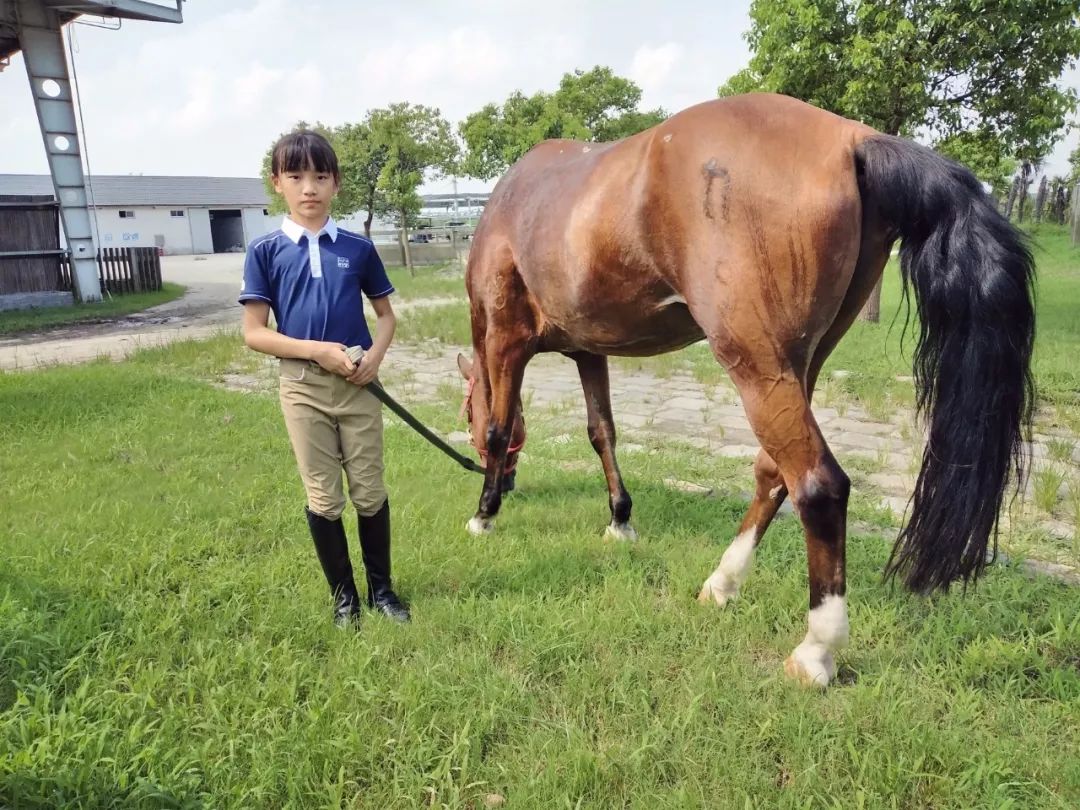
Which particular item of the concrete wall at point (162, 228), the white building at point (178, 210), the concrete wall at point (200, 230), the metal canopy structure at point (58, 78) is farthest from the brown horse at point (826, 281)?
the concrete wall at point (200, 230)

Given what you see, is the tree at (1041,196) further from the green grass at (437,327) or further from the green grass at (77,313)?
the green grass at (77,313)

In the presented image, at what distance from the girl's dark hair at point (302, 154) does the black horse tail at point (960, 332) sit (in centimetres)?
180

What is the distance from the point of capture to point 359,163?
925 inches

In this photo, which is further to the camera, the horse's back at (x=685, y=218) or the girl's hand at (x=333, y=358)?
the girl's hand at (x=333, y=358)

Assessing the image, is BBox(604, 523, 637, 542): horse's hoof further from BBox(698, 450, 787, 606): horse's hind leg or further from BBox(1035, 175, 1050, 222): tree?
BBox(1035, 175, 1050, 222): tree

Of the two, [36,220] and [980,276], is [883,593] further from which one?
[36,220]

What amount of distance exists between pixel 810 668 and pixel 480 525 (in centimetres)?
184

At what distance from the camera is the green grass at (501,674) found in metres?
1.95

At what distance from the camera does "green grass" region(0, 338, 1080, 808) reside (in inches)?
76.7

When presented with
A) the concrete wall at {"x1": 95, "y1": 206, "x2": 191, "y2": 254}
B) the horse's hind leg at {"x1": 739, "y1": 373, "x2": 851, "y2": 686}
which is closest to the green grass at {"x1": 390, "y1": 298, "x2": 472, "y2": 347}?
the horse's hind leg at {"x1": 739, "y1": 373, "x2": 851, "y2": 686}

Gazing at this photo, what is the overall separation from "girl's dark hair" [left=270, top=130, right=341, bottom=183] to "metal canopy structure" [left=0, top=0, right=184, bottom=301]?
14642 millimetres

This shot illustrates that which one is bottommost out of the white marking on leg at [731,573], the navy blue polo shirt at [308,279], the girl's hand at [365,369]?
the white marking on leg at [731,573]

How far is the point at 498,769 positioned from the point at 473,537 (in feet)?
5.54

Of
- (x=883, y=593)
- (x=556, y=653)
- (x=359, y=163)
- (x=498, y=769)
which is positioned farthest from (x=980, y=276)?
(x=359, y=163)
